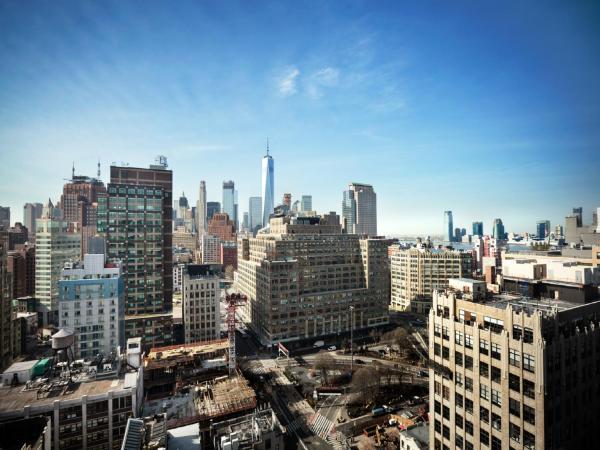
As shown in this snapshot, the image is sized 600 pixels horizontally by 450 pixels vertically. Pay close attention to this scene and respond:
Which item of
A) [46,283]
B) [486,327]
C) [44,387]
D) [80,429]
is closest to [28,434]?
[80,429]

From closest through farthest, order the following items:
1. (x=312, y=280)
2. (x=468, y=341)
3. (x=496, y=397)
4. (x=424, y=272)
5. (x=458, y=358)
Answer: (x=496, y=397) < (x=468, y=341) < (x=458, y=358) < (x=312, y=280) < (x=424, y=272)

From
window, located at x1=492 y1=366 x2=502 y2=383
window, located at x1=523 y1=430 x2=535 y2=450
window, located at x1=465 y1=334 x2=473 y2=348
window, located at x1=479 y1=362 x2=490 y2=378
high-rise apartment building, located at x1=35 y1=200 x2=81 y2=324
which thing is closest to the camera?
window, located at x1=523 y1=430 x2=535 y2=450

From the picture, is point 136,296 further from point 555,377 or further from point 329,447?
point 555,377

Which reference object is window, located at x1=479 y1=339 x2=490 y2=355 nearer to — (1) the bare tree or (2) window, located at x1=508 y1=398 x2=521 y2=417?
(2) window, located at x1=508 y1=398 x2=521 y2=417

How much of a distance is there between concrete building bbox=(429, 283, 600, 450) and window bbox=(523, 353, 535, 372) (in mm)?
90

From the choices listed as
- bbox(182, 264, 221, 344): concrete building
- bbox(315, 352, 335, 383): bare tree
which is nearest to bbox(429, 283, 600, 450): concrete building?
bbox(315, 352, 335, 383): bare tree

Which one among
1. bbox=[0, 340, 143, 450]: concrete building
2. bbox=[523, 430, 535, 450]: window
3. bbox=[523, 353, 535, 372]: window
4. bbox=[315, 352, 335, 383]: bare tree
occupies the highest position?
bbox=[523, 353, 535, 372]: window

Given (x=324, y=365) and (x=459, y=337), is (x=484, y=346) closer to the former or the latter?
(x=459, y=337)

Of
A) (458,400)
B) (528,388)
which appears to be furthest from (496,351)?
(458,400)

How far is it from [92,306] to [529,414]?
102990 millimetres

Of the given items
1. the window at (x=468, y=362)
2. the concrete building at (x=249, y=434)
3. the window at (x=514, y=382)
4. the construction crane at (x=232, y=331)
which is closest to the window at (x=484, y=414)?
the window at (x=468, y=362)

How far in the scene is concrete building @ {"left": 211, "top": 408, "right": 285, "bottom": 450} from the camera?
3959 cm

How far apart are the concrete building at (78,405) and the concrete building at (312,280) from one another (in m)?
57.7

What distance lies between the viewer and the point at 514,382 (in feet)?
110
